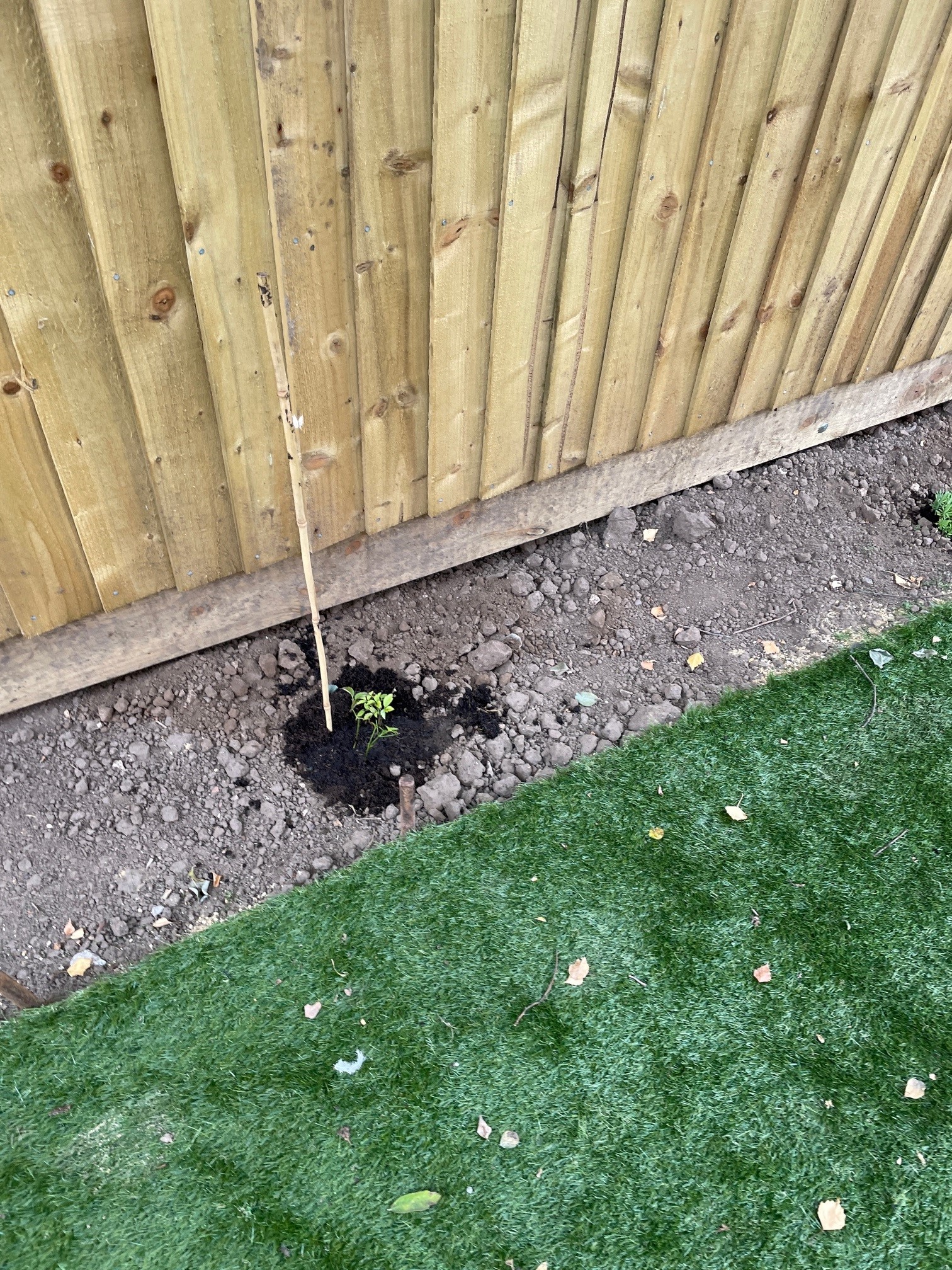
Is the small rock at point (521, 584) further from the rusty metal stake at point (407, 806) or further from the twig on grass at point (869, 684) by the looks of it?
the twig on grass at point (869, 684)

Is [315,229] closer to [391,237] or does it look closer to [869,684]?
[391,237]

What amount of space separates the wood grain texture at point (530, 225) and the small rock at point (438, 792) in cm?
105

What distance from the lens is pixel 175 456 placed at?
270 centimetres

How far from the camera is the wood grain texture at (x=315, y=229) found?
213 cm

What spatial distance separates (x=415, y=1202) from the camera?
7.59 feet

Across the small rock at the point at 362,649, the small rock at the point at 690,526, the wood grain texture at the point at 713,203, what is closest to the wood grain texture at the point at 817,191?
the wood grain texture at the point at 713,203

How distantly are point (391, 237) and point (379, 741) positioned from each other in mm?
1594

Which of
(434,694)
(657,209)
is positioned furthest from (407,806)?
(657,209)

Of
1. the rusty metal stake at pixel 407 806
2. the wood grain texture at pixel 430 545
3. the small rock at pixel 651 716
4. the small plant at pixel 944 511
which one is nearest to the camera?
the rusty metal stake at pixel 407 806

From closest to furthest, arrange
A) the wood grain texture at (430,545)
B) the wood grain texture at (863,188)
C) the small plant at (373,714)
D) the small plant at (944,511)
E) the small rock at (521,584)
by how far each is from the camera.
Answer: the wood grain texture at (863,188)
the wood grain texture at (430,545)
the small plant at (373,714)
the small rock at (521,584)
the small plant at (944,511)

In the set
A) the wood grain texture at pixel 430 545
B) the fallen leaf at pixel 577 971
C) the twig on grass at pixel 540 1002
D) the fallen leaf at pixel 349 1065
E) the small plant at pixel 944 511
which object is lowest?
the small plant at pixel 944 511

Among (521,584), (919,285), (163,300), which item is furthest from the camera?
(919,285)

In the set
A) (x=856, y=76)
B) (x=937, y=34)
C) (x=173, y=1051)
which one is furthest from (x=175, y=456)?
(x=937, y=34)

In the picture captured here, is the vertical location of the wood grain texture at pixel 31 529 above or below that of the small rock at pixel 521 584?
above
